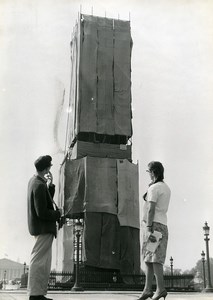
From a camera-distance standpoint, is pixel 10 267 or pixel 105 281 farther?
pixel 10 267

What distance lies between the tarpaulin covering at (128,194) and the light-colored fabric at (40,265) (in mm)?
26600

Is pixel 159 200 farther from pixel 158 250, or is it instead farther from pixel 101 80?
pixel 101 80

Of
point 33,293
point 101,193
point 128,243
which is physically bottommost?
point 33,293

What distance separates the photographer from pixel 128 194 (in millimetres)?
31984

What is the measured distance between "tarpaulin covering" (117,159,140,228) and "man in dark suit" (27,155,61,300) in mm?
26599

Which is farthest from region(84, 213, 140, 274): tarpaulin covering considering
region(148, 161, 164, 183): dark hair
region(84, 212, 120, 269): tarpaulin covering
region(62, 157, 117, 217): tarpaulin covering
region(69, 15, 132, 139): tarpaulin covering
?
region(148, 161, 164, 183): dark hair

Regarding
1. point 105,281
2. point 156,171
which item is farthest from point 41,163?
point 105,281

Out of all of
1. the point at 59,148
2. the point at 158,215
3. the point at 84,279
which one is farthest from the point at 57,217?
the point at 59,148

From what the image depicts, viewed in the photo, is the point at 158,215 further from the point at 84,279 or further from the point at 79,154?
the point at 79,154

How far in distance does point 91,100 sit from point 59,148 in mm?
4039

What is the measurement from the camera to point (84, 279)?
29.9 m

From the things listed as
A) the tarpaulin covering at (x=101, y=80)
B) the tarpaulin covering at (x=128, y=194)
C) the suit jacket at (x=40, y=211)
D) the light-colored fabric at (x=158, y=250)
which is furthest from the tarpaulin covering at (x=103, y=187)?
the suit jacket at (x=40, y=211)

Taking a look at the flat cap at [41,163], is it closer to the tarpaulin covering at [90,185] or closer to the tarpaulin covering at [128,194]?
Result: the tarpaulin covering at [90,185]

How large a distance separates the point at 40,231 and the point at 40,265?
13.7 inches
